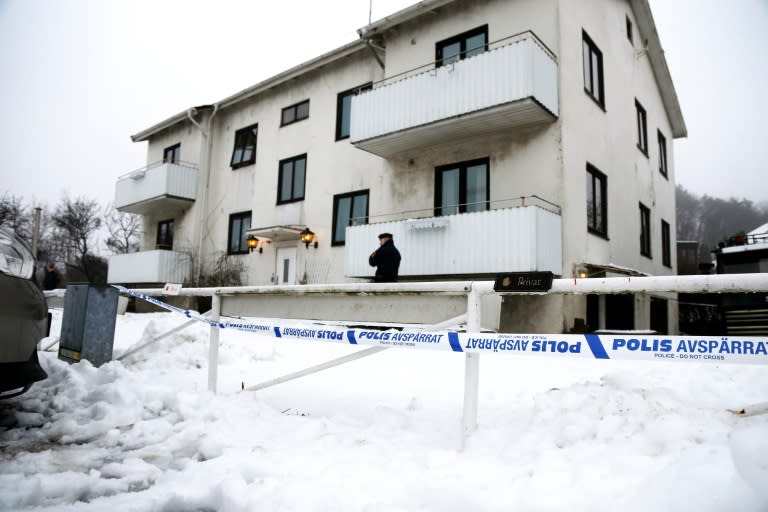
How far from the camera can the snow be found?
2.10 metres

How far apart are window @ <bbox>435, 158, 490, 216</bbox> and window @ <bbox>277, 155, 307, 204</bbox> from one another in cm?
577

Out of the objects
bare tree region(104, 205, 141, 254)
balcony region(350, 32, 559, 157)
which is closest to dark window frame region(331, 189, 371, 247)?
balcony region(350, 32, 559, 157)

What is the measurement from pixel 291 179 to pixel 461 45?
7.52m

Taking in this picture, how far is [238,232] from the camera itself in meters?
18.3

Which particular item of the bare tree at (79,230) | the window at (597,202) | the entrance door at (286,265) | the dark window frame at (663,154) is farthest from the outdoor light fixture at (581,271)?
the bare tree at (79,230)

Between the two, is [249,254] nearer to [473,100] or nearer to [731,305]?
[473,100]

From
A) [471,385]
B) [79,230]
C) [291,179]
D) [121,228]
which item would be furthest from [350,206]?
[121,228]

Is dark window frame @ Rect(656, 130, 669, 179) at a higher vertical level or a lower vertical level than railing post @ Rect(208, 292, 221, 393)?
higher

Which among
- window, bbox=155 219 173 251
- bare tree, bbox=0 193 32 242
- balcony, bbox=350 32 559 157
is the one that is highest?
balcony, bbox=350 32 559 157

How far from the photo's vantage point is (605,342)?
2424mm

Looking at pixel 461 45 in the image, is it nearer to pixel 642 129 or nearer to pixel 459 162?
pixel 459 162

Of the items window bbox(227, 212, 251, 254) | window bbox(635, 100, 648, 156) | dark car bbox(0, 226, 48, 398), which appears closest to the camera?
dark car bbox(0, 226, 48, 398)

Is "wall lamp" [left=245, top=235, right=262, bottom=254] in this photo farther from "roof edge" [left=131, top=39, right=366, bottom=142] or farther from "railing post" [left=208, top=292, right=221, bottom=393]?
"railing post" [left=208, top=292, right=221, bottom=393]

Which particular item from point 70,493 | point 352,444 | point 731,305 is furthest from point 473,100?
point 70,493
